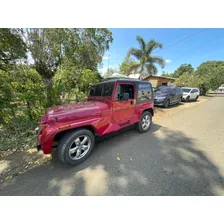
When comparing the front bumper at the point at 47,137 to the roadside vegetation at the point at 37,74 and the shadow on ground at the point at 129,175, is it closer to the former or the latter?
the shadow on ground at the point at 129,175

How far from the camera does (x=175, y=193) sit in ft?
5.88

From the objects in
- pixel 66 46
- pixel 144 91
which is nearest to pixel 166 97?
pixel 144 91

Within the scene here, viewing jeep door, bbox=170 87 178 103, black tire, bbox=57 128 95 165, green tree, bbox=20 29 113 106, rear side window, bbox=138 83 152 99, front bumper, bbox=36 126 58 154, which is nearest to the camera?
front bumper, bbox=36 126 58 154

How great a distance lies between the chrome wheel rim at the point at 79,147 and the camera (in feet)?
7.90

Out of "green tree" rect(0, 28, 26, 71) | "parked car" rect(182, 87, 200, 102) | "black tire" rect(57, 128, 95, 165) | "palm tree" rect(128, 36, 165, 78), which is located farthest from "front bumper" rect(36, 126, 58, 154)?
"palm tree" rect(128, 36, 165, 78)

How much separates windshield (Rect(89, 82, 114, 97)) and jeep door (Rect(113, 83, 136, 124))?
0.18 m

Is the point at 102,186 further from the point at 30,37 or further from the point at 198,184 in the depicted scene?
the point at 30,37

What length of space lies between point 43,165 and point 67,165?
54 centimetres

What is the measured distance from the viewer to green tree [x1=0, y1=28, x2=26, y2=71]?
3.45m

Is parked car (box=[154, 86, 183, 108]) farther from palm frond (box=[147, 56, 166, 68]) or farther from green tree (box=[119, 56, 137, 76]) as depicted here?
green tree (box=[119, 56, 137, 76])

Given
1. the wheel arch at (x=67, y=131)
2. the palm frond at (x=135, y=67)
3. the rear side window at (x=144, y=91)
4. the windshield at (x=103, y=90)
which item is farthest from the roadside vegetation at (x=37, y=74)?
the palm frond at (x=135, y=67)

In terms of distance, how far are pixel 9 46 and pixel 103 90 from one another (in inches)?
142

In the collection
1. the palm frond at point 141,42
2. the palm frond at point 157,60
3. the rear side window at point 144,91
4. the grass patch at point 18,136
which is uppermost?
the palm frond at point 141,42

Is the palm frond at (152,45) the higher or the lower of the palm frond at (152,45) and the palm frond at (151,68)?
the higher
